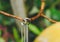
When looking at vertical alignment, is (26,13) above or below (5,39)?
above

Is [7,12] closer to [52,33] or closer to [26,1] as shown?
[26,1]

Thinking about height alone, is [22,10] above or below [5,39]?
above

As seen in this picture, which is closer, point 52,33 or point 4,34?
point 52,33

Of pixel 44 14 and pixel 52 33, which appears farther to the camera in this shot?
pixel 44 14

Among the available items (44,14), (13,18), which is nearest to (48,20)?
(44,14)

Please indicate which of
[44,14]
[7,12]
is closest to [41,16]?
[44,14]

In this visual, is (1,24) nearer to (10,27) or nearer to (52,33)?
(10,27)
